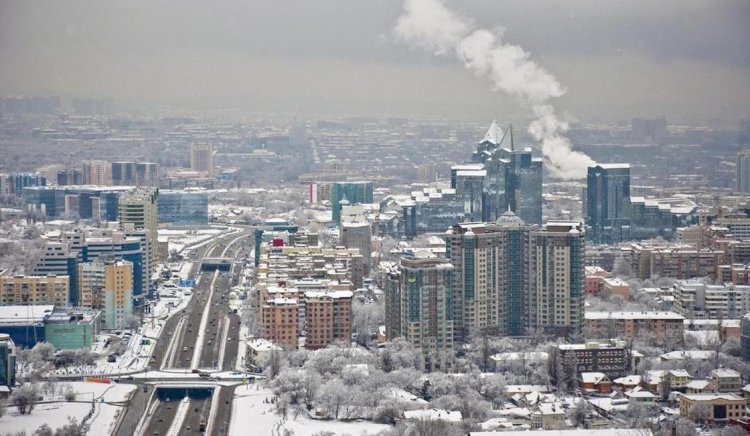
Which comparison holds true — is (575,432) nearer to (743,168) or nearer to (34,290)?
(34,290)

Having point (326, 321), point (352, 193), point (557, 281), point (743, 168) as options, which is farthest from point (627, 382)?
point (743, 168)

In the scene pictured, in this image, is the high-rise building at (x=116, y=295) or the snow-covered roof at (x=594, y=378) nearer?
the snow-covered roof at (x=594, y=378)

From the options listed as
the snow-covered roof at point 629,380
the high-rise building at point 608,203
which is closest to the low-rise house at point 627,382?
the snow-covered roof at point 629,380

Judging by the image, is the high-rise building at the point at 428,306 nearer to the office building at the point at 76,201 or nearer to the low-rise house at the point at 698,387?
the low-rise house at the point at 698,387

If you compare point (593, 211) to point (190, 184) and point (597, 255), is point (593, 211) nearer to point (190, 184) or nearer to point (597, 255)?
point (597, 255)

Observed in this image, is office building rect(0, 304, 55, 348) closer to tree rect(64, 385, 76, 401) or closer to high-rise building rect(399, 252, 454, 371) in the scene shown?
tree rect(64, 385, 76, 401)

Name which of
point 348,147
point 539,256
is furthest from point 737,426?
point 348,147
